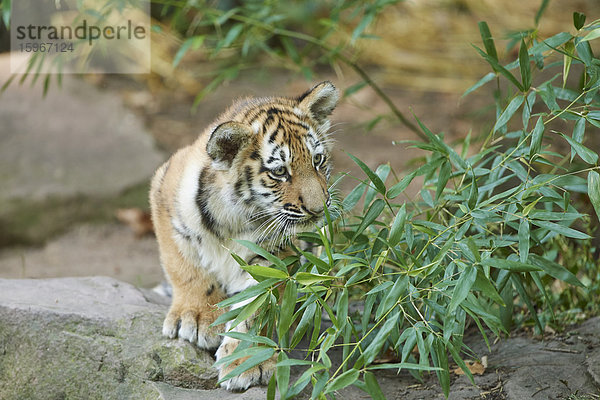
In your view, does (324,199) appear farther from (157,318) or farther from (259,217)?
(157,318)

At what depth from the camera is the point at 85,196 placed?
18.0 ft

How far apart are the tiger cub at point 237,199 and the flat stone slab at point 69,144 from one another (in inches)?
108

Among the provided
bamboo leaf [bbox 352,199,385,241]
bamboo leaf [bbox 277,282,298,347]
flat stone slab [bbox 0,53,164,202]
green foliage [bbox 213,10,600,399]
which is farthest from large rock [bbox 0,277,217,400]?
flat stone slab [bbox 0,53,164,202]

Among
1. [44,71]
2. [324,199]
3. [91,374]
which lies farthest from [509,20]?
[91,374]

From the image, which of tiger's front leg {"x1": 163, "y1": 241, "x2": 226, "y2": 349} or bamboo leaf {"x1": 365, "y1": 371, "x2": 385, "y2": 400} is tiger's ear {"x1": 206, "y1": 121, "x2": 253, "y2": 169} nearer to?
tiger's front leg {"x1": 163, "y1": 241, "x2": 226, "y2": 349}

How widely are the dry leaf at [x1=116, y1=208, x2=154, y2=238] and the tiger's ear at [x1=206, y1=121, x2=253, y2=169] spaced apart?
287 cm

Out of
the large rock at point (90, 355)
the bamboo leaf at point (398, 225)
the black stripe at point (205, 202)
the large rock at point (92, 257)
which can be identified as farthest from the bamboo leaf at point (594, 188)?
the large rock at point (92, 257)

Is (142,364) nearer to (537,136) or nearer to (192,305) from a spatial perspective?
(192,305)

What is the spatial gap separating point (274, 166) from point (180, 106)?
512cm

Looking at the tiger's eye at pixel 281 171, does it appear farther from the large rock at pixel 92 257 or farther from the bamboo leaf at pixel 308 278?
the large rock at pixel 92 257

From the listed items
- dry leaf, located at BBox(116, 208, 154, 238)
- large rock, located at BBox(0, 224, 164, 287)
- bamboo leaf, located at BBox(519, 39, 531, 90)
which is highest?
bamboo leaf, located at BBox(519, 39, 531, 90)

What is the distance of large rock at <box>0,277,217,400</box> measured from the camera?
2.67 metres

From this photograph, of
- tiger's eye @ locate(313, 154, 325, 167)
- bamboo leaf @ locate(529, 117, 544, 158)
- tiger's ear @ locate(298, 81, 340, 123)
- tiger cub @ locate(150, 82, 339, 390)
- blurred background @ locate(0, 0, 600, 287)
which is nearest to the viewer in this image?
bamboo leaf @ locate(529, 117, 544, 158)

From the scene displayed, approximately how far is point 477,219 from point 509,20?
20.2 ft
